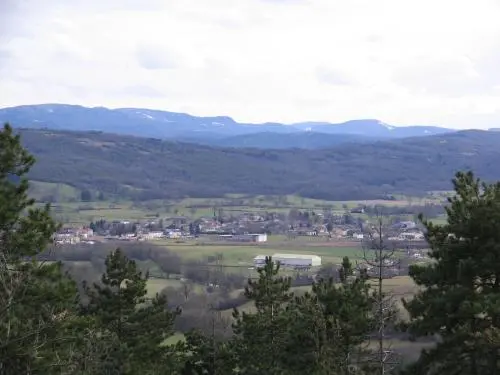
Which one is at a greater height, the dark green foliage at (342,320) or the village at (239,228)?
the dark green foliage at (342,320)

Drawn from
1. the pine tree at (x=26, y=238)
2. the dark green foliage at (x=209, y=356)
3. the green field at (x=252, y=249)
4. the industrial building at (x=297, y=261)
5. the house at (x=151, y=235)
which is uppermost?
the pine tree at (x=26, y=238)

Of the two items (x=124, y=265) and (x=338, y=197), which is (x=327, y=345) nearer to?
(x=124, y=265)

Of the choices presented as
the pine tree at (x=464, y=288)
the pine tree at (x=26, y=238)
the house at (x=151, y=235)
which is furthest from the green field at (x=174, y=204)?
the pine tree at (x=464, y=288)

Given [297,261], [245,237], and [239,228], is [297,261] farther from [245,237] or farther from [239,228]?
[239,228]

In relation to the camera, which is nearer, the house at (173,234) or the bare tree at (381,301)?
the bare tree at (381,301)

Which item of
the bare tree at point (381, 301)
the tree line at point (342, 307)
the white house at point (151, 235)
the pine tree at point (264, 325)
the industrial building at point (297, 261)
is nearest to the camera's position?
the tree line at point (342, 307)

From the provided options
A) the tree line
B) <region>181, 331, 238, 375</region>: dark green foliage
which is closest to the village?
<region>181, 331, 238, 375</region>: dark green foliage

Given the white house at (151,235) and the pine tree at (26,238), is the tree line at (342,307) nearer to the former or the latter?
the pine tree at (26,238)

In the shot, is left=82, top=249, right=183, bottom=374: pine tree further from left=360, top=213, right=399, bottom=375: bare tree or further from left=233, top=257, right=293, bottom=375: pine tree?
left=360, top=213, right=399, bottom=375: bare tree
